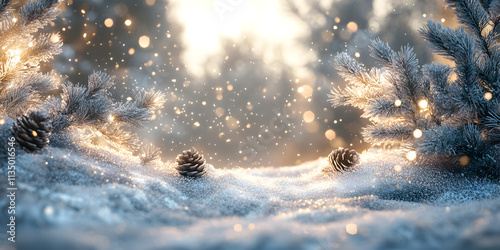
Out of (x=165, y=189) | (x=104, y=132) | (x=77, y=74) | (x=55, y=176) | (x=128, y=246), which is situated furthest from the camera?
(x=77, y=74)

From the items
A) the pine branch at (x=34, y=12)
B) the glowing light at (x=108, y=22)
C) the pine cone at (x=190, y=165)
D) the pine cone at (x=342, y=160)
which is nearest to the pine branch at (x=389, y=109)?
the pine cone at (x=342, y=160)

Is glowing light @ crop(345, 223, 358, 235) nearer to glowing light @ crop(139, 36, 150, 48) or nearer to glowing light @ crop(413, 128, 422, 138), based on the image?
glowing light @ crop(413, 128, 422, 138)

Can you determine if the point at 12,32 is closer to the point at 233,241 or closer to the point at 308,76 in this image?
the point at 233,241

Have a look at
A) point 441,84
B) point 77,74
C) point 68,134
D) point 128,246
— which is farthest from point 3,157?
point 441,84

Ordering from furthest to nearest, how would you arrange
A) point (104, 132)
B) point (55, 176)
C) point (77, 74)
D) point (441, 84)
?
point (77, 74) < point (104, 132) < point (441, 84) < point (55, 176)

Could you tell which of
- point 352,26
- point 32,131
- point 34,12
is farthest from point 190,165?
point 352,26

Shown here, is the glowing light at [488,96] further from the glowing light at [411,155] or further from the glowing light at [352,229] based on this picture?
the glowing light at [352,229]
